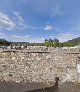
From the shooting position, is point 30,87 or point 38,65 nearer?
point 30,87

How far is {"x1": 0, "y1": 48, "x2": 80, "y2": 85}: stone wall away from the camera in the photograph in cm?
3378

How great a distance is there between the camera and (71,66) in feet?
111

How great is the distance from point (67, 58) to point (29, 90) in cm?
736

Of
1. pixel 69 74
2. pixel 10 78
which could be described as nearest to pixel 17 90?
pixel 10 78

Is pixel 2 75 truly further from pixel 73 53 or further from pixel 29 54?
pixel 73 53

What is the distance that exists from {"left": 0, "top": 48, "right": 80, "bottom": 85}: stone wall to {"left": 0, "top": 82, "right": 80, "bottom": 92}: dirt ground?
54.8 inches

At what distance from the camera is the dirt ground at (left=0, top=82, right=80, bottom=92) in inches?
1182

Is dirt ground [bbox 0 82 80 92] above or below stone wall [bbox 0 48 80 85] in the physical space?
below

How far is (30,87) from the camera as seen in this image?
104ft

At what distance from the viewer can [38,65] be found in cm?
3462

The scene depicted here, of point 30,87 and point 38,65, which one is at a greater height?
point 38,65

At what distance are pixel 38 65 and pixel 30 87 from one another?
160 inches

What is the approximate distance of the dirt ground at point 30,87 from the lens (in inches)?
1182

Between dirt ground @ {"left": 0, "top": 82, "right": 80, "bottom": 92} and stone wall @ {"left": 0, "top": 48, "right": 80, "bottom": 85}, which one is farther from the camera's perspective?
stone wall @ {"left": 0, "top": 48, "right": 80, "bottom": 85}
